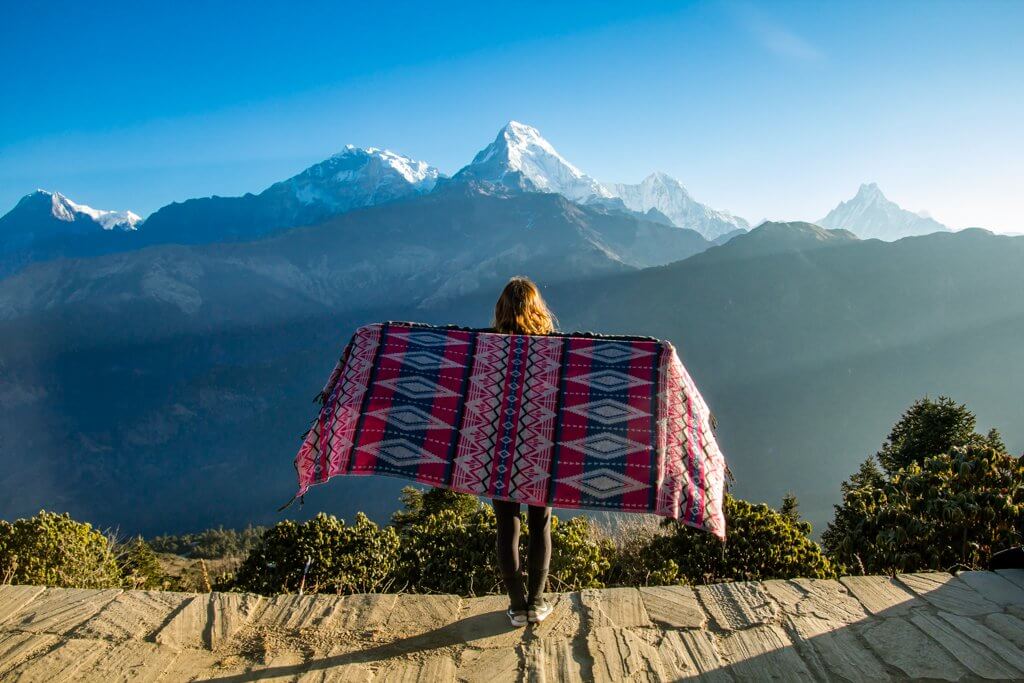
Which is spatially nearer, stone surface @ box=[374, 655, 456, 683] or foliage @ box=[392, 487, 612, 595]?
stone surface @ box=[374, 655, 456, 683]

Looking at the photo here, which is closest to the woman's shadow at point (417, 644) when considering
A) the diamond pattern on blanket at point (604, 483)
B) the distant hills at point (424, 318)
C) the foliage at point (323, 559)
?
the diamond pattern on blanket at point (604, 483)

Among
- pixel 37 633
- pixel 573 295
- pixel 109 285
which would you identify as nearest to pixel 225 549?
pixel 37 633

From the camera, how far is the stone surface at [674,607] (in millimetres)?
2846

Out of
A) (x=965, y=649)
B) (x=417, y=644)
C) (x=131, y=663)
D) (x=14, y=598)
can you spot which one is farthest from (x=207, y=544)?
(x=965, y=649)

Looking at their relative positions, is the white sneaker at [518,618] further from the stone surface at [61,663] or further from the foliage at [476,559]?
the stone surface at [61,663]

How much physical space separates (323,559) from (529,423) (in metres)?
2.94

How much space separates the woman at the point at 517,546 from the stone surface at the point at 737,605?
828 mm

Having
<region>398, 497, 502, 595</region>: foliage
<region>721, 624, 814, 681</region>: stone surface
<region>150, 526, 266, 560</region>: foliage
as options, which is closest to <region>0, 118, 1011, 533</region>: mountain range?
<region>150, 526, 266, 560</region>: foliage

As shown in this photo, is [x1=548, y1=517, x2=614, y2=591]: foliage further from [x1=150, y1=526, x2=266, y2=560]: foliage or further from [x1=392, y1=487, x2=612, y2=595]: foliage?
[x1=150, y1=526, x2=266, y2=560]: foliage

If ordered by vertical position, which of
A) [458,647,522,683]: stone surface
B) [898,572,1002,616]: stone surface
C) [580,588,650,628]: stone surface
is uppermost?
[898,572,1002,616]: stone surface

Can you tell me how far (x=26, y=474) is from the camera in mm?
98812

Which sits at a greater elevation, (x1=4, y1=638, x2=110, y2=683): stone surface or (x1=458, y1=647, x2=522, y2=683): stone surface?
(x1=458, y1=647, x2=522, y2=683): stone surface

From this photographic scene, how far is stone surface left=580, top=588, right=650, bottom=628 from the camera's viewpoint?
9.34 feet

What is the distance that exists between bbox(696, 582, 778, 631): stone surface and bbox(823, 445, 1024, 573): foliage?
165 cm
